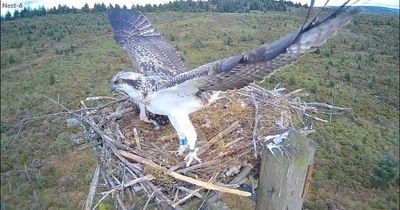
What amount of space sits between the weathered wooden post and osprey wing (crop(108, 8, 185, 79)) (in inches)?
80.4

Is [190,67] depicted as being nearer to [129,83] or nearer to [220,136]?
[129,83]

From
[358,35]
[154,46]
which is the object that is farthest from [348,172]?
[358,35]

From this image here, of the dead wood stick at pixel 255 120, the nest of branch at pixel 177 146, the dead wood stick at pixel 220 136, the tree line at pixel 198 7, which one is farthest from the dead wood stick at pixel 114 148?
the tree line at pixel 198 7

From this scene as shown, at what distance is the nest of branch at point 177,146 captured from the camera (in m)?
2.33

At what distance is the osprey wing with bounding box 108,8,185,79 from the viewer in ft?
13.0

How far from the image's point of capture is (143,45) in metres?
4.48

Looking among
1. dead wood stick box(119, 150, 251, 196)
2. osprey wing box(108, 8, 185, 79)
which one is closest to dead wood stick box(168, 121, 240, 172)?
dead wood stick box(119, 150, 251, 196)

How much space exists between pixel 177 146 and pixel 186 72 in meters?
0.77

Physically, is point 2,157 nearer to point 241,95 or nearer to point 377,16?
point 241,95

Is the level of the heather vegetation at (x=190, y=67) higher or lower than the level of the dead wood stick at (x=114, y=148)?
lower

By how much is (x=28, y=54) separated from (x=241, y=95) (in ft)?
53.2

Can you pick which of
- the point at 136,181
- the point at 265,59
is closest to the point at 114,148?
the point at 136,181

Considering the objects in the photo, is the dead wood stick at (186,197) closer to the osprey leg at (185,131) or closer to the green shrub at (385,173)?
the osprey leg at (185,131)

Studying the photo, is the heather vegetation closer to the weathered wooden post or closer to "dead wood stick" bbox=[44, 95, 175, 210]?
"dead wood stick" bbox=[44, 95, 175, 210]
